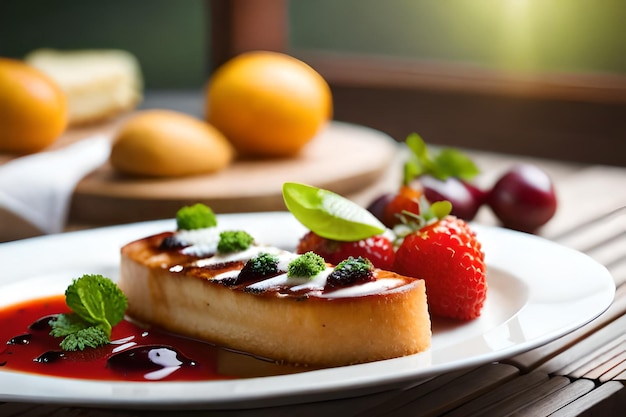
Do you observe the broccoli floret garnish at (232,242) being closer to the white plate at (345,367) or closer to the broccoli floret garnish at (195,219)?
the broccoli floret garnish at (195,219)

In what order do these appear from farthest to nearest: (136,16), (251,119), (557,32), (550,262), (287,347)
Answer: (136,16)
(557,32)
(251,119)
(550,262)
(287,347)

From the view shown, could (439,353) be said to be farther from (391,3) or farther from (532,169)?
(391,3)

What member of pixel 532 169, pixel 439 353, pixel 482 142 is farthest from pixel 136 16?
pixel 439 353

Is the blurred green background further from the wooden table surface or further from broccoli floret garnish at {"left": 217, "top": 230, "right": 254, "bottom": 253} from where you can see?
broccoli floret garnish at {"left": 217, "top": 230, "right": 254, "bottom": 253}

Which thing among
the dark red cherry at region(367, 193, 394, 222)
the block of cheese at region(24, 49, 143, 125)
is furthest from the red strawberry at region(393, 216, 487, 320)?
the block of cheese at region(24, 49, 143, 125)

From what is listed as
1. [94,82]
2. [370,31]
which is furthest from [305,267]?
[370,31]

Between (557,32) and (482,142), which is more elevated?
(557,32)

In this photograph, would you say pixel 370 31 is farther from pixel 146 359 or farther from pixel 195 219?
pixel 146 359
